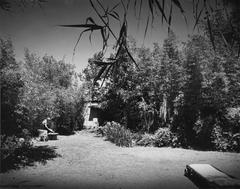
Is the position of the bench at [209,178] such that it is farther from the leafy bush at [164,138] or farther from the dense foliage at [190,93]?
the leafy bush at [164,138]

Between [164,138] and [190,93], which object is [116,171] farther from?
[190,93]

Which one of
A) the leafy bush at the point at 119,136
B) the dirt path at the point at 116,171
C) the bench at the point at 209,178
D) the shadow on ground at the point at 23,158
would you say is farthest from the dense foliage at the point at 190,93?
the shadow on ground at the point at 23,158

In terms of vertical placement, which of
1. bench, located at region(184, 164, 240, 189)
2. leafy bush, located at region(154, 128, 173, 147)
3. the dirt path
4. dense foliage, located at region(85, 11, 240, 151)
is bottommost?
the dirt path

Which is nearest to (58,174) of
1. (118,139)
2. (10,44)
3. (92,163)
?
(92,163)

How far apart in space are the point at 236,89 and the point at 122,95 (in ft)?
33.5

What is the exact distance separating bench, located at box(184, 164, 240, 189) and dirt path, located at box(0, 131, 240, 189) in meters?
0.30

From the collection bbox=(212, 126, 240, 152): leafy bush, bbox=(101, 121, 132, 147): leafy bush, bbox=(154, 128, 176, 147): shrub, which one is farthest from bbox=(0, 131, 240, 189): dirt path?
bbox=(101, 121, 132, 147): leafy bush

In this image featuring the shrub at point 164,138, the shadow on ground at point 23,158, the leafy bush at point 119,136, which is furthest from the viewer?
the leafy bush at point 119,136

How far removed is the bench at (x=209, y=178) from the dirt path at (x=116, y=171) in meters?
0.30

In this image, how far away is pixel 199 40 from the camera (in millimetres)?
14977

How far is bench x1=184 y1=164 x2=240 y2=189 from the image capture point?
571 cm

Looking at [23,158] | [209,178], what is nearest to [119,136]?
[23,158]

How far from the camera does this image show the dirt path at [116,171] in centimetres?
699

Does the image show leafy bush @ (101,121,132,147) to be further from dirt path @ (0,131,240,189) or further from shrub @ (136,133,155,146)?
dirt path @ (0,131,240,189)
